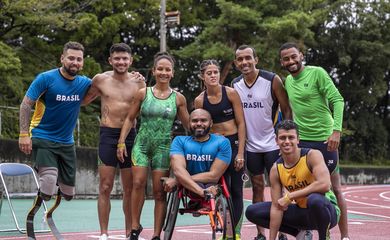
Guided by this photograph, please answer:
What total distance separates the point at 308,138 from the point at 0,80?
47.2 feet

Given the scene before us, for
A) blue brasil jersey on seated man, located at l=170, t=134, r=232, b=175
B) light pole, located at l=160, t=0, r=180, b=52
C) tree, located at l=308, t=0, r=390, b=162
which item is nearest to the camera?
blue brasil jersey on seated man, located at l=170, t=134, r=232, b=175

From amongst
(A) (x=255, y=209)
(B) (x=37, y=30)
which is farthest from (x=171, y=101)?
(B) (x=37, y=30)

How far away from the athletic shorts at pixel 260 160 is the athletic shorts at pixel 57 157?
2030 millimetres

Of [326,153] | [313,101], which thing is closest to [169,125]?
[313,101]

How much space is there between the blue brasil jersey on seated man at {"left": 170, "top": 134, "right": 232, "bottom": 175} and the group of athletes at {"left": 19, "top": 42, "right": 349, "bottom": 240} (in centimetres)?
1

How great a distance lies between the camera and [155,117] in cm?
720

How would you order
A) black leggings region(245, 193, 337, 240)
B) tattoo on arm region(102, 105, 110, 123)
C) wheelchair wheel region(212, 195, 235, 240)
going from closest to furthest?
black leggings region(245, 193, 337, 240), wheelchair wheel region(212, 195, 235, 240), tattoo on arm region(102, 105, 110, 123)

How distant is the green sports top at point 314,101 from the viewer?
7.23 meters

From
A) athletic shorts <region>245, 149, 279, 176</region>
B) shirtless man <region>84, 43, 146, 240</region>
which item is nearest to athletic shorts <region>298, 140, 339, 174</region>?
athletic shorts <region>245, 149, 279, 176</region>

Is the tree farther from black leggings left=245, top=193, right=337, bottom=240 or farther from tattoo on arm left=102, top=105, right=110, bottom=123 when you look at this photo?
black leggings left=245, top=193, right=337, bottom=240

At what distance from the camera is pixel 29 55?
22.4 meters

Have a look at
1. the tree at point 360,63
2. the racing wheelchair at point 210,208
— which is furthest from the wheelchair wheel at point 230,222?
the tree at point 360,63

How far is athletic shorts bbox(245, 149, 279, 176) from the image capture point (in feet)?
25.0

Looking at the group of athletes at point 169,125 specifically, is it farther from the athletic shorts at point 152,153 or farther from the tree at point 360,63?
the tree at point 360,63
